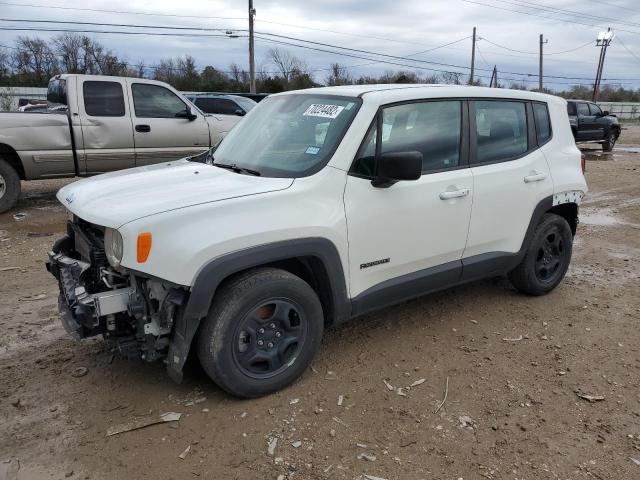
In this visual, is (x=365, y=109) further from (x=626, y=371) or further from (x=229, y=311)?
(x=626, y=371)

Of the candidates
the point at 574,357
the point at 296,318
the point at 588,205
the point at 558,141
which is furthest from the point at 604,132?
the point at 296,318

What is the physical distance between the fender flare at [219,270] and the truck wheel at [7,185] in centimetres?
637

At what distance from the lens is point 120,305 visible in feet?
9.54

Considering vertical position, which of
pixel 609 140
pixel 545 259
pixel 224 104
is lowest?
pixel 609 140

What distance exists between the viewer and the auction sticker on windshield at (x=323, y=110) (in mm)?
3598

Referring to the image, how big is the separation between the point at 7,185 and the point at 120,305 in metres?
6.23

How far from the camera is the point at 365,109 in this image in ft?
11.5

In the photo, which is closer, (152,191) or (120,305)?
(120,305)

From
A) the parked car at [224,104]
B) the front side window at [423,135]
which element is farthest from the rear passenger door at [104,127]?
the front side window at [423,135]

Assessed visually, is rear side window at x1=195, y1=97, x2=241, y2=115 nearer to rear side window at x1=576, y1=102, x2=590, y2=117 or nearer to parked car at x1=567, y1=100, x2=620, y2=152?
parked car at x1=567, y1=100, x2=620, y2=152

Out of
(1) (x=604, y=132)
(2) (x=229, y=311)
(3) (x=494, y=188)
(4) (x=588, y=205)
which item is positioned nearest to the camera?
(2) (x=229, y=311)

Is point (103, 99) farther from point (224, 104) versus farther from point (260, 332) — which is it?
point (260, 332)

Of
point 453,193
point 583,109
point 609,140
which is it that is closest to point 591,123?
point 583,109

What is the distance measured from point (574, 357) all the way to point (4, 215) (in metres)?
7.85
